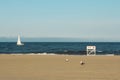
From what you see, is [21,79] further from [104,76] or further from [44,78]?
[104,76]

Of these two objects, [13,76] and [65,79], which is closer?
[65,79]

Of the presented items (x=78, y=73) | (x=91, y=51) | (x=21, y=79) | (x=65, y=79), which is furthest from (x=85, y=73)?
(x=91, y=51)

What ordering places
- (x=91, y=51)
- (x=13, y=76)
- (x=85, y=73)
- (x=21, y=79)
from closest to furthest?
(x=21, y=79), (x=13, y=76), (x=85, y=73), (x=91, y=51)

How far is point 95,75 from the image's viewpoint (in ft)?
65.5

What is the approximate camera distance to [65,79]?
18250 mm

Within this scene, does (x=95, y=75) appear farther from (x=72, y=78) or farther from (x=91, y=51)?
(x=91, y=51)

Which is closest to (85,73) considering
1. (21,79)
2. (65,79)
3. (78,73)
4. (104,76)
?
(78,73)

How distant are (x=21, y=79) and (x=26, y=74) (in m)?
2.27

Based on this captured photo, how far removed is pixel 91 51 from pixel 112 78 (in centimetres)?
2550

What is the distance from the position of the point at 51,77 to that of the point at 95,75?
2.49 meters

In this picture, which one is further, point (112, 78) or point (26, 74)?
point (26, 74)

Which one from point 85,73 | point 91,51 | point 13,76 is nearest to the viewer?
point 13,76

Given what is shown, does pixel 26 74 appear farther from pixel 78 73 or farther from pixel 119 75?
pixel 119 75

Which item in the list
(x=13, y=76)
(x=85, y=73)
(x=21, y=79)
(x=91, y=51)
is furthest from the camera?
Answer: (x=91, y=51)
